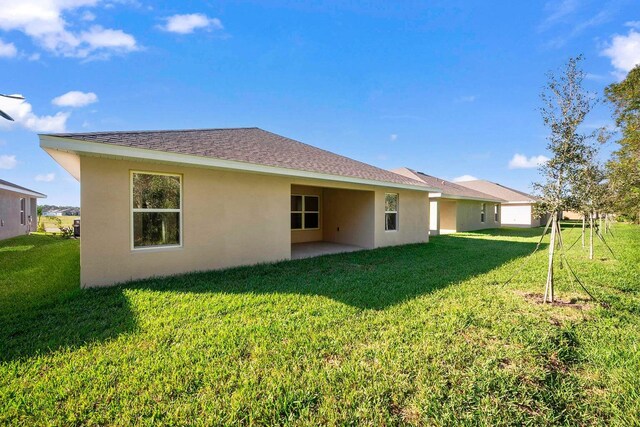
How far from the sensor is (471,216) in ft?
78.7

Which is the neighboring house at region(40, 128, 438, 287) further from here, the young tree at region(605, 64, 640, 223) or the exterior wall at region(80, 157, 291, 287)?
the young tree at region(605, 64, 640, 223)

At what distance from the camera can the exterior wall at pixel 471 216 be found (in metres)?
22.4

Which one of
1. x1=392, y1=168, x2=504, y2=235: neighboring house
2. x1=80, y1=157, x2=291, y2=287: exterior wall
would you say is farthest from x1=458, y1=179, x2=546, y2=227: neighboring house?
x1=80, y1=157, x2=291, y2=287: exterior wall

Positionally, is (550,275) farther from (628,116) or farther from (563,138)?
(628,116)

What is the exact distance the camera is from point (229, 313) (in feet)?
15.3

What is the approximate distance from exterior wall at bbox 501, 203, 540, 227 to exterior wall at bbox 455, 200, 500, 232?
693 cm

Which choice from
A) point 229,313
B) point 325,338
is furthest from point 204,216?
point 325,338

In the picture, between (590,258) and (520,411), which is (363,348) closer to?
(520,411)

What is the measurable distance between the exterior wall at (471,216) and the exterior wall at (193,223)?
1761 centimetres

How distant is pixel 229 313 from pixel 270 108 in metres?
14.4

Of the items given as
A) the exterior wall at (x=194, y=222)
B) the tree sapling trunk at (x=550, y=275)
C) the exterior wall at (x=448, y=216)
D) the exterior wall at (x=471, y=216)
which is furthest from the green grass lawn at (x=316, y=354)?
the exterior wall at (x=471, y=216)

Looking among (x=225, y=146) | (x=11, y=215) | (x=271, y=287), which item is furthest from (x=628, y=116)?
(x=11, y=215)

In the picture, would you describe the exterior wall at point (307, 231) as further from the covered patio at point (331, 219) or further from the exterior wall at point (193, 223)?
the exterior wall at point (193, 223)

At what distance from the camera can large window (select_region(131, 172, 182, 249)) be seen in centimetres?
658
